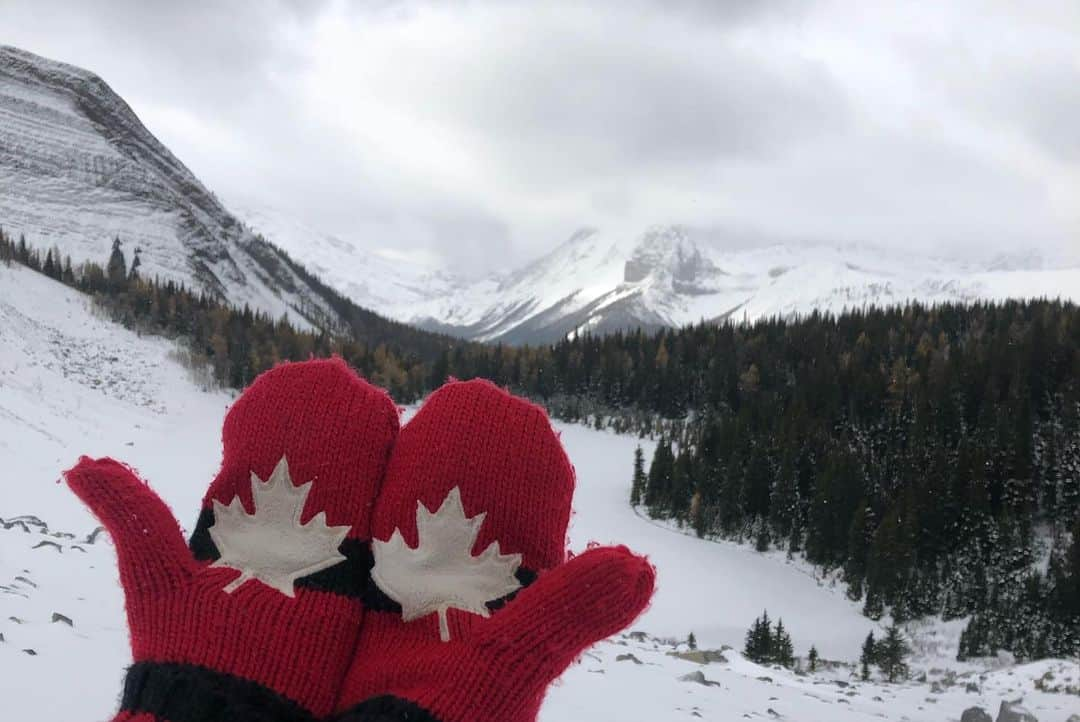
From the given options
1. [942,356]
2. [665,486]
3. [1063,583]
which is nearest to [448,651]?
[1063,583]

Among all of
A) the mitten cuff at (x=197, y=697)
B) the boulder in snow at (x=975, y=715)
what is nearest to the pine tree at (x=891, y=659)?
the boulder in snow at (x=975, y=715)

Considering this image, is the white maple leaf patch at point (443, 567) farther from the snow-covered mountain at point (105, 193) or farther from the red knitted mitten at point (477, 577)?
the snow-covered mountain at point (105, 193)

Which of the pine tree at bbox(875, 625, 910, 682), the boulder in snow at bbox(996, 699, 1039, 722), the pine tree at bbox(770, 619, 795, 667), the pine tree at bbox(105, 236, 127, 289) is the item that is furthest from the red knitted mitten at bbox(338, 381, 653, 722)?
the pine tree at bbox(105, 236, 127, 289)

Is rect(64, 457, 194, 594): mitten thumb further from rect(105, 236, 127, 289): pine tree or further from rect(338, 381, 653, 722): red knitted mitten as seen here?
rect(105, 236, 127, 289): pine tree

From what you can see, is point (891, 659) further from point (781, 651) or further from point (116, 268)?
point (116, 268)

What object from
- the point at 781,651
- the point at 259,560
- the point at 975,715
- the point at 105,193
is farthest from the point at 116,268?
the point at 259,560

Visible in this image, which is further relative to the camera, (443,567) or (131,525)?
(443,567)
